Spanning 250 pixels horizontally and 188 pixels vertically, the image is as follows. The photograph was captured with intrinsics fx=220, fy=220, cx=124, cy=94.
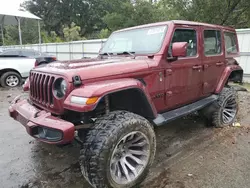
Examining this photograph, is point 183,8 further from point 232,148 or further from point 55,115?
point 55,115

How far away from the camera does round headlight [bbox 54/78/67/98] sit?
2313mm

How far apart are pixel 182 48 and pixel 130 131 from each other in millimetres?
1265

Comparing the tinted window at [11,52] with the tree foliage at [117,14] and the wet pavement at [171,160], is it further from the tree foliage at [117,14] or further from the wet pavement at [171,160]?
the tree foliage at [117,14]

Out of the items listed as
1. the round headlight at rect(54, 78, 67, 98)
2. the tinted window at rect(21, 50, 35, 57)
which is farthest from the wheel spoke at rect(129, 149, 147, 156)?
the tinted window at rect(21, 50, 35, 57)

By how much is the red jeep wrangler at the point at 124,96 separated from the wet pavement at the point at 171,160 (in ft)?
1.57

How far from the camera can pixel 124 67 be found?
2627mm

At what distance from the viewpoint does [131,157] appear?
8.57ft

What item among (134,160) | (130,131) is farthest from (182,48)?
(134,160)

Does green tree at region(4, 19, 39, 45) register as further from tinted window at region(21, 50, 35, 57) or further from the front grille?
the front grille

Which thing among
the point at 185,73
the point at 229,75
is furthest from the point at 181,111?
the point at 229,75

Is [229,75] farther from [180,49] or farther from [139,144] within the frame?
[139,144]

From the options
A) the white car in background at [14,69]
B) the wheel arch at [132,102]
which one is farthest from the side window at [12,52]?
the wheel arch at [132,102]

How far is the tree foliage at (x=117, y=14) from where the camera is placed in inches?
485

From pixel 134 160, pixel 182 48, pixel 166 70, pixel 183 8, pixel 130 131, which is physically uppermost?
pixel 183 8
